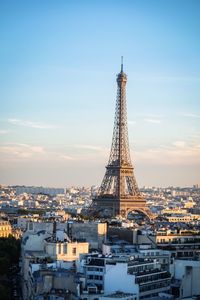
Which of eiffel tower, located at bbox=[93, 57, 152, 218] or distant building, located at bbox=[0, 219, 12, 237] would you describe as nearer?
distant building, located at bbox=[0, 219, 12, 237]

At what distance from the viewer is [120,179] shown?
81.4 m

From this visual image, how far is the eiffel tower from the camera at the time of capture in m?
80.6

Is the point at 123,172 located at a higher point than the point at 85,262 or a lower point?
higher

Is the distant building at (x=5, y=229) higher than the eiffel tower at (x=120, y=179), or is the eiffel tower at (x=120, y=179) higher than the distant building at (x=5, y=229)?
the eiffel tower at (x=120, y=179)

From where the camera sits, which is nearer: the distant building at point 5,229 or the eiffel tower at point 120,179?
the distant building at point 5,229

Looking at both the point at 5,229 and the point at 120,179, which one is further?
the point at 120,179

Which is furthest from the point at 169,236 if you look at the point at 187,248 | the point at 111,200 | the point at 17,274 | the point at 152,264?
the point at 111,200

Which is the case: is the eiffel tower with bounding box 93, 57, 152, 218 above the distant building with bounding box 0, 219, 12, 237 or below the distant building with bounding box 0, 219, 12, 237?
above

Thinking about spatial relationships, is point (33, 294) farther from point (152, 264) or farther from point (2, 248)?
point (2, 248)

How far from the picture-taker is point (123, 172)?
81.4m

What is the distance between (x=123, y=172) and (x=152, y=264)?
151ft

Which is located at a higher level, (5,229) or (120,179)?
(120,179)

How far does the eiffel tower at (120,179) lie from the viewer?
80625 millimetres

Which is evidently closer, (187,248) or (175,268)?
(175,268)
